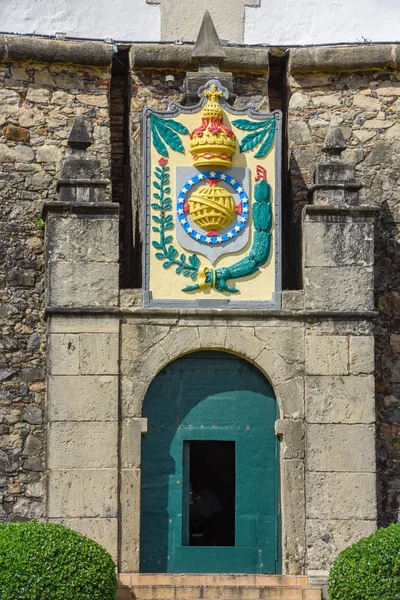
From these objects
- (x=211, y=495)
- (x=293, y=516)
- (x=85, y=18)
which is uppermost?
(x=85, y=18)

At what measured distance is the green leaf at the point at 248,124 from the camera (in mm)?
13906

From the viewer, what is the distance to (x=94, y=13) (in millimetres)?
15602

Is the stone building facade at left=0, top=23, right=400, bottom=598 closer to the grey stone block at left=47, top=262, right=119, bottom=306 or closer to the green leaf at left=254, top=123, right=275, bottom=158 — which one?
the grey stone block at left=47, top=262, right=119, bottom=306

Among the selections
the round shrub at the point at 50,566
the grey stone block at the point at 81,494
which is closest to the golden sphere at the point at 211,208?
the grey stone block at the point at 81,494

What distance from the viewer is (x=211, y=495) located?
15.3m

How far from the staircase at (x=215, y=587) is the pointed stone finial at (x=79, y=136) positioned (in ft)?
13.6

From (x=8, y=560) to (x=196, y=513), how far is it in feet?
11.9

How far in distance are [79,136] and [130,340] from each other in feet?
6.76

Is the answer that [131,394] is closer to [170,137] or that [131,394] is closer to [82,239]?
[82,239]

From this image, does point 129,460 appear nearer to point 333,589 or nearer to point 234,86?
point 333,589

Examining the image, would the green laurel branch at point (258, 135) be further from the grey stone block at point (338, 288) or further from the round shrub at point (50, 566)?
the round shrub at point (50, 566)

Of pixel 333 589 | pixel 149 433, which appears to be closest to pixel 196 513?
pixel 149 433

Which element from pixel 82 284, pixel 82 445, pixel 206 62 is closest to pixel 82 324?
pixel 82 284

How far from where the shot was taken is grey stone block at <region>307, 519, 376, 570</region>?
13.2 metres
